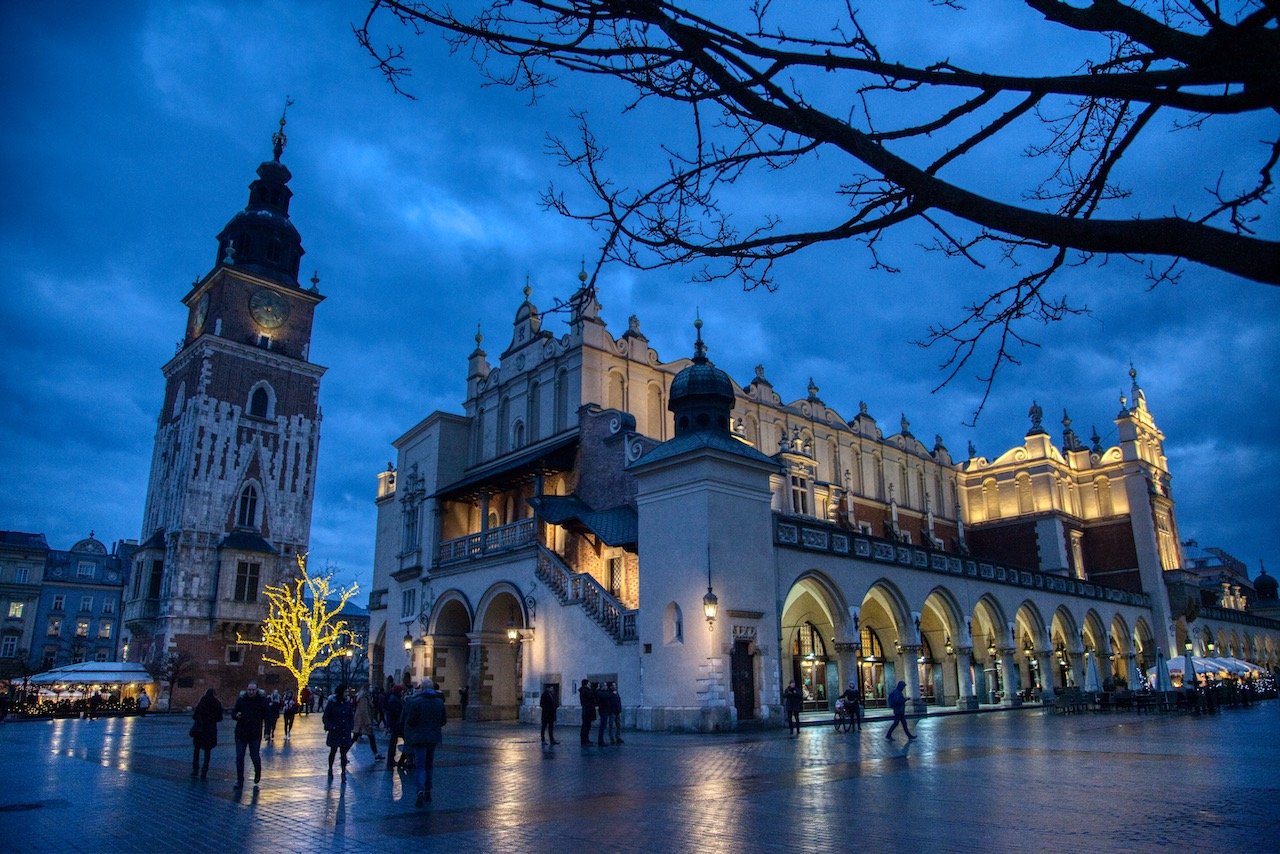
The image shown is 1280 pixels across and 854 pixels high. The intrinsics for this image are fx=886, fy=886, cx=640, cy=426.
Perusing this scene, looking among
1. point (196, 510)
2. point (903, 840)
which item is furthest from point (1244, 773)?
point (196, 510)

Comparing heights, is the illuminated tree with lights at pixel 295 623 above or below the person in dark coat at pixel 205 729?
above

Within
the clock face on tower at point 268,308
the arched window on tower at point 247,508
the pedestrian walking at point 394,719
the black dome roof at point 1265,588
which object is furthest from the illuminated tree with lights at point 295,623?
the black dome roof at point 1265,588

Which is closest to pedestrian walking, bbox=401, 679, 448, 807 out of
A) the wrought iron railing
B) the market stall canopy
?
the wrought iron railing

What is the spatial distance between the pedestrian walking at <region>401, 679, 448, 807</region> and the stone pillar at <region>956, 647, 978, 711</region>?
28.0 metres

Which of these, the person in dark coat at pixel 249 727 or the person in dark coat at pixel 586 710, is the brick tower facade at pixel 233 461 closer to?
the person in dark coat at pixel 586 710

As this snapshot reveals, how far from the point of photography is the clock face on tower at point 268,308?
64.2m

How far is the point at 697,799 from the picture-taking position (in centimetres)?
1133

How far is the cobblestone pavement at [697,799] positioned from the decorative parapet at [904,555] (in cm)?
956

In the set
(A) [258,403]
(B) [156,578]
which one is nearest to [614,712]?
(B) [156,578]

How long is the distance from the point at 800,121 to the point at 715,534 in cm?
2177

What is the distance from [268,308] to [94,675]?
30514mm

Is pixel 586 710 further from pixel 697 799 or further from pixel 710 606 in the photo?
pixel 697 799

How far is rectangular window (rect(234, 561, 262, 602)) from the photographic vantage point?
189ft

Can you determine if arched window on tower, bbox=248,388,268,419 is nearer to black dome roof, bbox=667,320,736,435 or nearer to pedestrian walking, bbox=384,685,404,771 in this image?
black dome roof, bbox=667,320,736,435
